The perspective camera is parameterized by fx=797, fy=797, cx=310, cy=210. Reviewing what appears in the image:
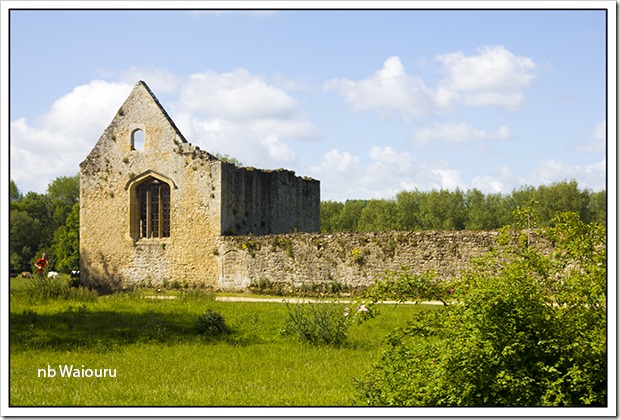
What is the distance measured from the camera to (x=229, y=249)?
27.6m

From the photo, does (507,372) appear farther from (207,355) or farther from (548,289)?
(207,355)

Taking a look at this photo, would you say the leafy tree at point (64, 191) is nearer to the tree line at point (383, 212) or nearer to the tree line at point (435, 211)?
the tree line at point (383, 212)

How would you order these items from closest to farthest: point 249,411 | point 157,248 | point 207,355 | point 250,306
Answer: point 249,411 < point 207,355 < point 250,306 < point 157,248

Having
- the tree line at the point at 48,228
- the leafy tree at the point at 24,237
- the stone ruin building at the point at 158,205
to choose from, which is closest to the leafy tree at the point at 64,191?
the tree line at the point at 48,228

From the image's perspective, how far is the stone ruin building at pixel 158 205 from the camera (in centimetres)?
2820

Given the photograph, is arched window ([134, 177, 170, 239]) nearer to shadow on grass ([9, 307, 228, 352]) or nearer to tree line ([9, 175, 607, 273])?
tree line ([9, 175, 607, 273])

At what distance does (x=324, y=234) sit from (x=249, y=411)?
741 inches

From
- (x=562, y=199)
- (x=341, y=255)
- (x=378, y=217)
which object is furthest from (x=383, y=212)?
(x=341, y=255)

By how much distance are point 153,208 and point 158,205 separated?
0.24m

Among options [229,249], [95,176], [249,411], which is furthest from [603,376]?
[95,176]

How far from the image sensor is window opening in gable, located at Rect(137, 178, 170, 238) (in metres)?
29.3

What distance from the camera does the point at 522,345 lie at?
7672 millimetres

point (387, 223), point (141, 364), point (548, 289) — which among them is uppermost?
point (387, 223)

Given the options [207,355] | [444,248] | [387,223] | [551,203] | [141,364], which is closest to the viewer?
[141,364]
